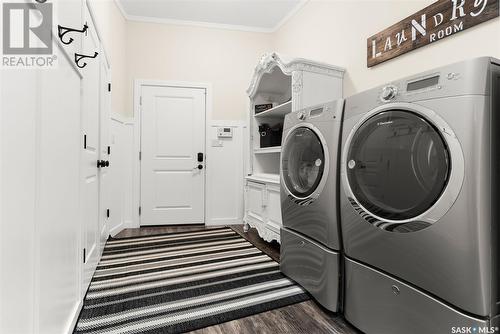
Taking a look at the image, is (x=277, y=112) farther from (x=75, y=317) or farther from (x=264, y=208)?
(x=75, y=317)

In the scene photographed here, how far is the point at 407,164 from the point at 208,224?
3070 mm

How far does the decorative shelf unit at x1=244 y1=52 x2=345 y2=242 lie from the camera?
7.84 ft

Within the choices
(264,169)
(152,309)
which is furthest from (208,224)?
(152,309)

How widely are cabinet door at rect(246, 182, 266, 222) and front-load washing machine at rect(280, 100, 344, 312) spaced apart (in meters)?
0.80

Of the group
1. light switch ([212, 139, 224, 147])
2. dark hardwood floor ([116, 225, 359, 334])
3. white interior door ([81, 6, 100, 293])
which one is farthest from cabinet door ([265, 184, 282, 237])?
white interior door ([81, 6, 100, 293])

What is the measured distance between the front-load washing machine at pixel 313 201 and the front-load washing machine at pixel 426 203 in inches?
4.9

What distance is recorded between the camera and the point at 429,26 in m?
Answer: 1.79

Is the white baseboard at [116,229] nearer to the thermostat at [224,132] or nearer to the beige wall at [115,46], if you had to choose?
the beige wall at [115,46]

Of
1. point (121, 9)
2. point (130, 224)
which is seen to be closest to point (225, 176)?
point (130, 224)

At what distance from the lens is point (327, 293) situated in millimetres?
1596

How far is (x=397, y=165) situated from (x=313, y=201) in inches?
23.6

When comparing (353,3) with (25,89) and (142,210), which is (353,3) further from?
(142,210)

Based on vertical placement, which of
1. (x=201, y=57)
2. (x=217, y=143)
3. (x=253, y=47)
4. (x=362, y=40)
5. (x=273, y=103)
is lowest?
(x=217, y=143)

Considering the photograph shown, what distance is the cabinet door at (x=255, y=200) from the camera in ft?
9.54
